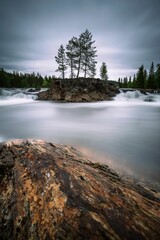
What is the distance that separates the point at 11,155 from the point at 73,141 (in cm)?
333

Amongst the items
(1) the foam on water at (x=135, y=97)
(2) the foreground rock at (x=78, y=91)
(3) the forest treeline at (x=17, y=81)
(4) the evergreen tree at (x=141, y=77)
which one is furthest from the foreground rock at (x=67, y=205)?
(4) the evergreen tree at (x=141, y=77)

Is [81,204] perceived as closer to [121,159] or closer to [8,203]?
[8,203]

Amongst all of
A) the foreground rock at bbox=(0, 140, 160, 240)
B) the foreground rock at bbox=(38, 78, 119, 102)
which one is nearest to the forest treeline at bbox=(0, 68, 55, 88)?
the foreground rock at bbox=(38, 78, 119, 102)

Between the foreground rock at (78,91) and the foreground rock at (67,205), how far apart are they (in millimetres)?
17662

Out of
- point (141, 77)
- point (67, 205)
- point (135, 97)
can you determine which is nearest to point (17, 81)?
point (141, 77)

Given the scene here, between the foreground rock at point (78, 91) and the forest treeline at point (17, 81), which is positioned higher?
the forest treeline at point (17, 81)

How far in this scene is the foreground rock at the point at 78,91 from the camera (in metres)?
19.5

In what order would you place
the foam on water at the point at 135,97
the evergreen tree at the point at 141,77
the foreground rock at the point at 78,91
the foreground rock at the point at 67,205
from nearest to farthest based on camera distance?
the foreground rock at the point at 67,205 < the foreground rock at the point at 78,91 < the foam on water at the point at 135,97 < the evergreen tree at the point at 141,77

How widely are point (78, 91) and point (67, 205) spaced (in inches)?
737

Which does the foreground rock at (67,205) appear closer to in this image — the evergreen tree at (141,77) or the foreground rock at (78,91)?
the foreground rock at (78,91)

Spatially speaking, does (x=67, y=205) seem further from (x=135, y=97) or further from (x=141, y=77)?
(x=141, y=77)

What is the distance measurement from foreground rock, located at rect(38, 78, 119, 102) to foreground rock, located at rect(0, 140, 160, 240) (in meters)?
17.7

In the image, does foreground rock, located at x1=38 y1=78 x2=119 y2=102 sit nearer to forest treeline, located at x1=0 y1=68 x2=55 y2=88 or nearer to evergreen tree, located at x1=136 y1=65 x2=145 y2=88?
forest treeline, located at x1=0 y1=68 x2=55 y2=88

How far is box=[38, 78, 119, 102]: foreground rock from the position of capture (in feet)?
63.9
